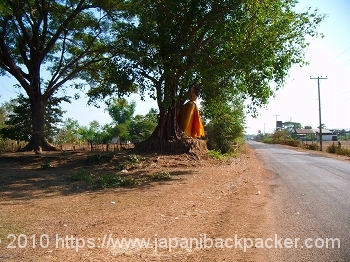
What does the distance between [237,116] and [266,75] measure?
13.3m

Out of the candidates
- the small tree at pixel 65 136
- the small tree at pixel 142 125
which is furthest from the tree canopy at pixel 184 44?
the small tree at pixel 142 125

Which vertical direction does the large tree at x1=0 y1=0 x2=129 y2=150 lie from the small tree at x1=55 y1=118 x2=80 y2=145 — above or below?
above

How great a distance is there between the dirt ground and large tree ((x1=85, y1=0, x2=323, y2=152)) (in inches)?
178

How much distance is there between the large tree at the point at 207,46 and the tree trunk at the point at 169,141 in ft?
0.17

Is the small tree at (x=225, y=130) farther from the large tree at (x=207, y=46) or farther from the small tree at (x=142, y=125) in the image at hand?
the small tree at (x=142, y=125)

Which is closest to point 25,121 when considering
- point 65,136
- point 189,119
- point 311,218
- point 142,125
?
point 65,136

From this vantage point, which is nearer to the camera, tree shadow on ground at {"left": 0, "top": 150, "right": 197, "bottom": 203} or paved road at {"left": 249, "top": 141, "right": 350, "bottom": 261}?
paved road at {"left": 249, "top": 141, "right": 350, "bottom": 261}

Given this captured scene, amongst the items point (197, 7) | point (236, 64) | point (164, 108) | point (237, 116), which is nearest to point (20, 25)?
point (164, 108)

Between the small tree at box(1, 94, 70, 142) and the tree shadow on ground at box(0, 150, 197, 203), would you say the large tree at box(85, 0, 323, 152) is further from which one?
the small tree at box(1, 94, 70, 142)

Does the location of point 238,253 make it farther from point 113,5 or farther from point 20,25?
point 20,25

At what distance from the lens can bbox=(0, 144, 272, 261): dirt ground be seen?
4871mm

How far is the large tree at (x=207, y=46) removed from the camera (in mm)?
13305

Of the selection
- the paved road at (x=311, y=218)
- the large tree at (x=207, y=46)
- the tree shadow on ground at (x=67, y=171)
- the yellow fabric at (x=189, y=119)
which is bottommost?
the paved road at (x=311, y=218)

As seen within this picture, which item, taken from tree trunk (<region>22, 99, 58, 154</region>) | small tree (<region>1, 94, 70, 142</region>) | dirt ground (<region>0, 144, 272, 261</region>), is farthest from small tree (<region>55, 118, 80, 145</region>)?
dirt ground (<region>0, 144, 272, 261</region>)
